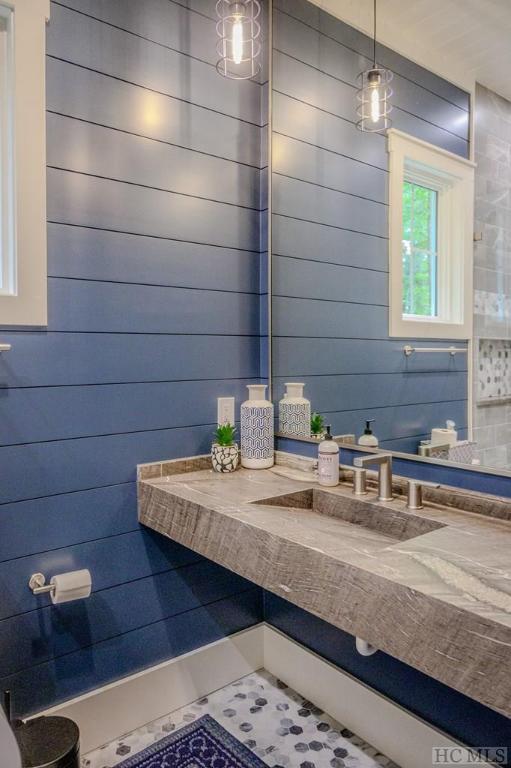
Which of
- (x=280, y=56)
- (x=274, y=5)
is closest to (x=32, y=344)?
(x=280, y=56)

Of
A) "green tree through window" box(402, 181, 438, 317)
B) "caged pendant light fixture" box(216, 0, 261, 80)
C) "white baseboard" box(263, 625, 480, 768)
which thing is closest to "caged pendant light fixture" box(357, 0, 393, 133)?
"green tree through window" box(402, 181, 438, 317)

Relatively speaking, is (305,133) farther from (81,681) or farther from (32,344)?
(81,681)

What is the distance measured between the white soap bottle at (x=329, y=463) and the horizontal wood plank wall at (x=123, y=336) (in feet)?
1.50

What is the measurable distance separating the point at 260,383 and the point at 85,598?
958 mm

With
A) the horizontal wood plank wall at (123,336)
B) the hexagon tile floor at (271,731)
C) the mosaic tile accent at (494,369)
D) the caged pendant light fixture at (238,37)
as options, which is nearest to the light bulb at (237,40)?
the caged pendant light fixture at (238,37)

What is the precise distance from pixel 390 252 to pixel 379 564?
1.00m

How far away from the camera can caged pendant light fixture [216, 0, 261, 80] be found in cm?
171

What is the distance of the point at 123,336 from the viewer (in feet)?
5.50

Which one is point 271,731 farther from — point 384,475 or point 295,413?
point 295,413

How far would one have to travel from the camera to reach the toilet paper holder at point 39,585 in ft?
4.93

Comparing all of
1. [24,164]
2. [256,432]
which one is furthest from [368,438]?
[24,164]

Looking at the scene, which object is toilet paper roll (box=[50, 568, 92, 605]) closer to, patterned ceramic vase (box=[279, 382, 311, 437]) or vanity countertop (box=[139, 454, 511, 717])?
vanity countertop (box=[139, 454, 511, 717])

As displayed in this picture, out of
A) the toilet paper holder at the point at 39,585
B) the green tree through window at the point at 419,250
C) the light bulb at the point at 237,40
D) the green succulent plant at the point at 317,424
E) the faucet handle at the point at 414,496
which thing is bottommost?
the toilet paper holder at the point at 39,585

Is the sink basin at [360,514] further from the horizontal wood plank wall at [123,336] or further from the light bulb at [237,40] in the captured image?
the light bulb at [237,40]
